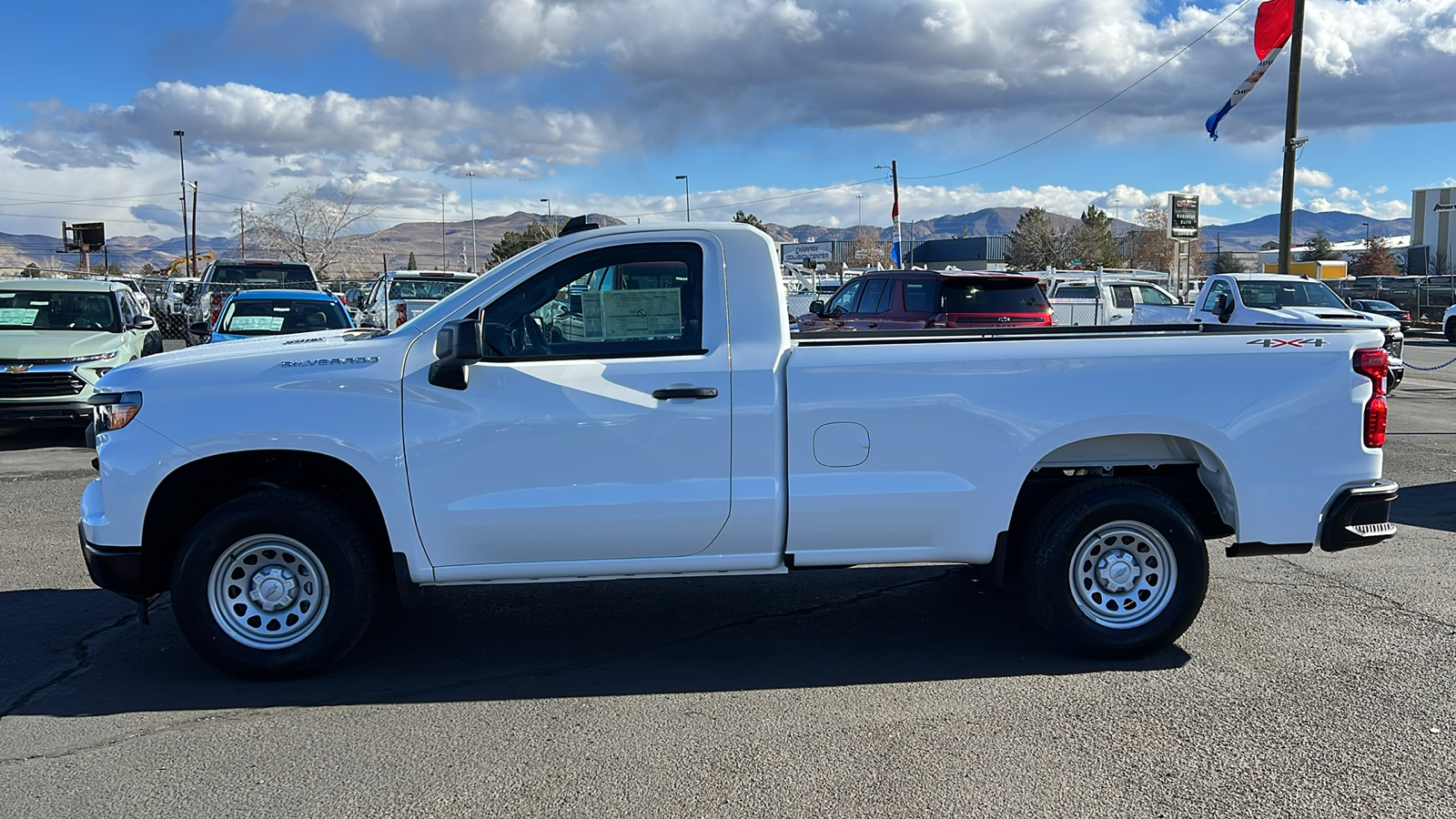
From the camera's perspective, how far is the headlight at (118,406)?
15.8ft

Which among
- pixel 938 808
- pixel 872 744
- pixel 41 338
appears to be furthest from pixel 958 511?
pixel 41 338

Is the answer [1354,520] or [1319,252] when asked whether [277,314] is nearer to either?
[1354,520]

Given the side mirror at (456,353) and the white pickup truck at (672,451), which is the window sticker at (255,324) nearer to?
the white pickup truck at (672,451)

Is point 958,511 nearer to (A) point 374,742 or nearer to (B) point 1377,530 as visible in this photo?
(B) point 1377,530

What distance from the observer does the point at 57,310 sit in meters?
13.3

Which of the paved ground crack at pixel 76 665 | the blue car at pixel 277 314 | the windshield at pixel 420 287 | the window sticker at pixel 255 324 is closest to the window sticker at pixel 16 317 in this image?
the blue car at pixel 277 314

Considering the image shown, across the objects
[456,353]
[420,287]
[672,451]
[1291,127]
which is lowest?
[672,451]

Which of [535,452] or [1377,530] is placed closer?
[535,452]

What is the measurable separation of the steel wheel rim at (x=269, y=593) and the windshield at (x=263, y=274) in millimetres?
18156

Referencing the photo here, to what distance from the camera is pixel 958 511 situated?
5008mm

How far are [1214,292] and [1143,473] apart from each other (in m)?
17.1

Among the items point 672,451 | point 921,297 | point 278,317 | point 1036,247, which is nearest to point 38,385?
point 278,317

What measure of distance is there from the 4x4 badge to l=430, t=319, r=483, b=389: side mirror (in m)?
3.49

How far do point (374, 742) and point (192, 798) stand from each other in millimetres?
669
